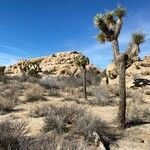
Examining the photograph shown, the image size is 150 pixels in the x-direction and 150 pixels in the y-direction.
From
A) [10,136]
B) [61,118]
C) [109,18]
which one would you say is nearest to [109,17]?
[109,18]

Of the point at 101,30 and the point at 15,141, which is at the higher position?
the point at 101,30

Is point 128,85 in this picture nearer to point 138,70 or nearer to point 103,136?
point 138,70

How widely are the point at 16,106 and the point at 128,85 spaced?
12605mm

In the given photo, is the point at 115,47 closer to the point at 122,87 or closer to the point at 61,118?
the point at 122,87

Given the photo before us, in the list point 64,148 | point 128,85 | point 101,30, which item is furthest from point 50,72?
point 64,148

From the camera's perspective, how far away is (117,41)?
38.2 ft

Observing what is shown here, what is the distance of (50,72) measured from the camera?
44531 mm

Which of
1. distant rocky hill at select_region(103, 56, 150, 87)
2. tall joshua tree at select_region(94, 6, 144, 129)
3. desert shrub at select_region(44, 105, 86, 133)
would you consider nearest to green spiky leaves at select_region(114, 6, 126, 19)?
tall joshua tree at select_region(94, 6, 144, 129)

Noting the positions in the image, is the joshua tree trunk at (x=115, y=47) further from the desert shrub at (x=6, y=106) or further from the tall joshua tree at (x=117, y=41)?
the desert shrub at (x=6, y=106)

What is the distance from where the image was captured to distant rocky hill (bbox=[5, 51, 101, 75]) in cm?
4341

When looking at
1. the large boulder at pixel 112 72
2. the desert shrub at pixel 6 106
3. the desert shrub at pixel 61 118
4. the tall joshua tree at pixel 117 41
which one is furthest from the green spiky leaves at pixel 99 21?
the large boulder at pixel 112 72

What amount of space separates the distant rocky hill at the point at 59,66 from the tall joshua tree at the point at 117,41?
29328 mm

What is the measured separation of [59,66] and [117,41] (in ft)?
112

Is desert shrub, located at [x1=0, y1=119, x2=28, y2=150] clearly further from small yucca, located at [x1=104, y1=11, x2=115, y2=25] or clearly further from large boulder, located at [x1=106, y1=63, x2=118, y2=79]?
large boulder, located at [x1=106, y1=63, x2=118, y2=79]
